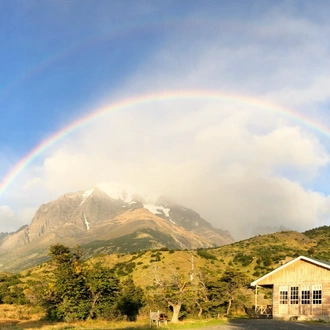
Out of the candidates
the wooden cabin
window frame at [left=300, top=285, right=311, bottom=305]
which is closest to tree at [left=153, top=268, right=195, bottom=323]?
the wooden cabin

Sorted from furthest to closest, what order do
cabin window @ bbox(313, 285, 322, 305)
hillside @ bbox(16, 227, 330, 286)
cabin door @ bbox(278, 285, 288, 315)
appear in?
hillside @ bbox(16, 227, 330, 286) < cabin door @ bbox(278, 285, 288, 315) < cabin window @ bbox(313, 285, 322, 305)

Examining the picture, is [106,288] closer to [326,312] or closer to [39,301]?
[39,301]

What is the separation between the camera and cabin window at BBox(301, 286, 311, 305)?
4042cm

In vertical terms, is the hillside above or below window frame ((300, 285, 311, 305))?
above

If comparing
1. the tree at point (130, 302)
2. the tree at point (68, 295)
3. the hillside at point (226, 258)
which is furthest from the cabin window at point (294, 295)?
the hillside at point (226, 258)

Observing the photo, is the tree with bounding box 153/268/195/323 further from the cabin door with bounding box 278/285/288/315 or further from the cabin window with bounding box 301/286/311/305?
the cabin window with bounding box 301/286/311/305

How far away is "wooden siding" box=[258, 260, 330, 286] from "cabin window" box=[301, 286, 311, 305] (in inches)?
23.2

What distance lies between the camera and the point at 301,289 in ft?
135

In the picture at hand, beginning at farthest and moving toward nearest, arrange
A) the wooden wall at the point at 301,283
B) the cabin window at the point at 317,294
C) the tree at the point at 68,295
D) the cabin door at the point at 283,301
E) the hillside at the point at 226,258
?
1. the hillside at the point at 226,258
2. the cabin door at the point at 283,301
3. the cabin window at the point at 317,294
4. the wooden wall at the point at 301,283
5. the tree at the point at 68,295

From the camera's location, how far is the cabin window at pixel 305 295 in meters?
40.4

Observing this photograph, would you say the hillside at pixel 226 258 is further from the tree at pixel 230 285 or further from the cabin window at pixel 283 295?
the cabin window at pixel 283 295

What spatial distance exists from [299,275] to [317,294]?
2.54 m

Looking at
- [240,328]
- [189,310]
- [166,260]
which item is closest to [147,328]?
[240,328]

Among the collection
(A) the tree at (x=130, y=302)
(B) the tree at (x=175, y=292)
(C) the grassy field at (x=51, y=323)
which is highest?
(B) the tree at (x=175, y=292)
